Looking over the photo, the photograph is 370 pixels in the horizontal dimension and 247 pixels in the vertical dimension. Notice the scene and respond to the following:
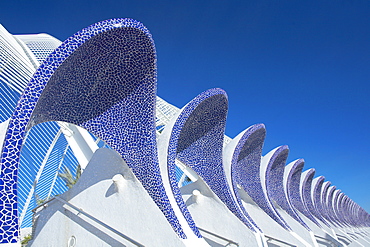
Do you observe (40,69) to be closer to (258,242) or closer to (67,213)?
(67,213)

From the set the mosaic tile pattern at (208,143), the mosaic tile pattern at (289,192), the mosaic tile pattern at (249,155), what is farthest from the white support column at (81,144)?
the mosaic tile pattern at (289,192)

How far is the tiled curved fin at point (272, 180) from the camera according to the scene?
37.2 ft

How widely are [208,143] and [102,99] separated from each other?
4.26 metres

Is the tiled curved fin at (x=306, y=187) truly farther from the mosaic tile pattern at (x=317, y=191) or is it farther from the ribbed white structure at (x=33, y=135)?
the ribbed white structure at (x=33, y=135)

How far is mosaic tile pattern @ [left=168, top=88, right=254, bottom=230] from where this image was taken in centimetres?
830

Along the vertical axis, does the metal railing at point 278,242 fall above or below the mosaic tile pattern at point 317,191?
below

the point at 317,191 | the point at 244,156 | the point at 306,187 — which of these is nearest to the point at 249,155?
the point at 244,156

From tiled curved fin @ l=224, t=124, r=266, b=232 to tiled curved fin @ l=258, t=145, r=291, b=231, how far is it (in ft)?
1.42

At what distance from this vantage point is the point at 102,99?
6.49 m

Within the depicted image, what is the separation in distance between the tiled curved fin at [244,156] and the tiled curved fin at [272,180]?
17.0 inches

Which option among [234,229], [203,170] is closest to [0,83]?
[203,170]

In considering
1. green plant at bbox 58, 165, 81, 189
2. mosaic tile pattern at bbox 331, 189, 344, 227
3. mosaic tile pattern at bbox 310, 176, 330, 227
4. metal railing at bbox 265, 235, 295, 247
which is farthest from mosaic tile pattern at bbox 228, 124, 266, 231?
mosaic tile pattern at bbox 331, 189, 344, 227

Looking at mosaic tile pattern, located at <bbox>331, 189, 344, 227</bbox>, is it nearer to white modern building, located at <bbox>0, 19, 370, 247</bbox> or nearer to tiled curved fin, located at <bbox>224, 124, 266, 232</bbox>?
white modern building, located at <bbox>0, 19, 370, 247</bbox>

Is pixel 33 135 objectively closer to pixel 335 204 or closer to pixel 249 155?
pixel 249 155
